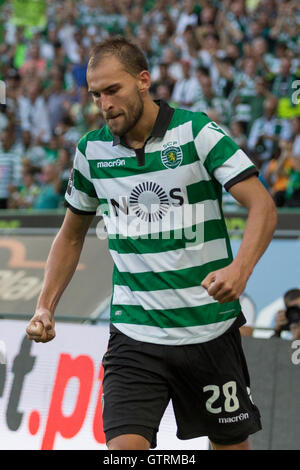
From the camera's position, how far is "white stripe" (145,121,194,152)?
11.3 ft

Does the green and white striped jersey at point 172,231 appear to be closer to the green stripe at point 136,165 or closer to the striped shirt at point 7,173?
the green stripe at point 136,165

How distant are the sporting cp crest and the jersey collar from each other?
0.26 feet

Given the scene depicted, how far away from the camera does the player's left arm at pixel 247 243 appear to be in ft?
9.46

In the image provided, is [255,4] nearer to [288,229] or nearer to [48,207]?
[48,207]

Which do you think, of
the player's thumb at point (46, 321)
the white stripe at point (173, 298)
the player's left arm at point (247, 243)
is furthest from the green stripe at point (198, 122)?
the player's thumb at point (46, 321)

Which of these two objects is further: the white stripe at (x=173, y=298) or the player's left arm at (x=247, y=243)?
the white stripe at (x=173, y=298)

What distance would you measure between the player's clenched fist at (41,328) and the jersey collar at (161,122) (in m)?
0.83

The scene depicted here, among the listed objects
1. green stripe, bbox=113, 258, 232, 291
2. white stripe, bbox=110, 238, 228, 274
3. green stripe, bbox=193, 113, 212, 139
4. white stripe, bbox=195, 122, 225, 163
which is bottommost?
green stripe, bbox=113, 258, 232, 291

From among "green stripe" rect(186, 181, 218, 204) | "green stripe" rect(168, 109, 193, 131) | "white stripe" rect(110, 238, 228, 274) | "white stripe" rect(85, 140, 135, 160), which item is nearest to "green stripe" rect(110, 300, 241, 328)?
"white stripe" rect(110, 238, 228, 274)

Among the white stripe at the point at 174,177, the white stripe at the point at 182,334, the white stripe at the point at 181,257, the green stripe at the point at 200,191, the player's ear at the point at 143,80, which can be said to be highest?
the player's ear at the point at 143,80

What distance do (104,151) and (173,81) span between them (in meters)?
9.64

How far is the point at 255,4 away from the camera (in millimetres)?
13266

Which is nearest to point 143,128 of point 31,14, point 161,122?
point 161,122

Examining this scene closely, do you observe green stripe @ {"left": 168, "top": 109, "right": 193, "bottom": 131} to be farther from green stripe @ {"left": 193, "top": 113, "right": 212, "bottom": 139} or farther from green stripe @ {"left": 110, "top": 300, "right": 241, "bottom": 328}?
green stripe @ {"left": 110, "top": 300, "right": 241, "bottom": 328}
